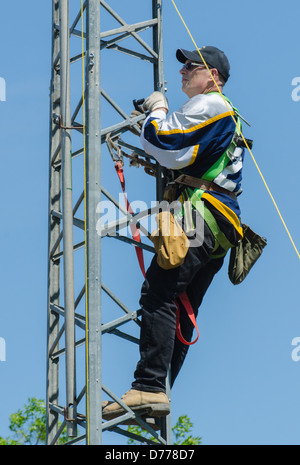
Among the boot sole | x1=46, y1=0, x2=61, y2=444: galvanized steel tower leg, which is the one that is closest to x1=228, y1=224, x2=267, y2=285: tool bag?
the boot sole

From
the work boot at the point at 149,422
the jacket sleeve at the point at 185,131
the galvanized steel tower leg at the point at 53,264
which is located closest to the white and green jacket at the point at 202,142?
the jacket sleeve at the point at 185,131

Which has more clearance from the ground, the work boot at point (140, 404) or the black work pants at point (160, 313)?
the black work pants at point (160, 313)

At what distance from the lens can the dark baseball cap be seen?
26.5ft

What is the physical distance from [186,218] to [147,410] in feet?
4.56

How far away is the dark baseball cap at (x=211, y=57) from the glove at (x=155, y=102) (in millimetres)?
398

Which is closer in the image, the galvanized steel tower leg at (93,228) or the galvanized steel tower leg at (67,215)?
the galvanized steel tower leg at (93,228)

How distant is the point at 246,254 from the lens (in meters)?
8.06

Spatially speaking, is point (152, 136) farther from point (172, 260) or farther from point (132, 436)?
point (132, 436)

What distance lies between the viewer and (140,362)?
24.5 ft

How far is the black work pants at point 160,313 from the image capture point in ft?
24.3

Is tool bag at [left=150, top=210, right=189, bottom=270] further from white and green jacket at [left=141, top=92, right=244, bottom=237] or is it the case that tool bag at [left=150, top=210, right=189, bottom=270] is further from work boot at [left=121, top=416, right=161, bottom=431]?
work boot at [left=121, top=416, right=161, bottom=431]

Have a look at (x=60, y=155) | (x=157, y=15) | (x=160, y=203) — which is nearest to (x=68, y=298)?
(x=160, y=203)

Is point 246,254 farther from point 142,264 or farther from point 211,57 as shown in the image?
point 211,57

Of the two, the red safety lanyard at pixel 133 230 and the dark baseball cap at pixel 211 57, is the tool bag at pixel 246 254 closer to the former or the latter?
the red safety lanyard at pixel 133 230
